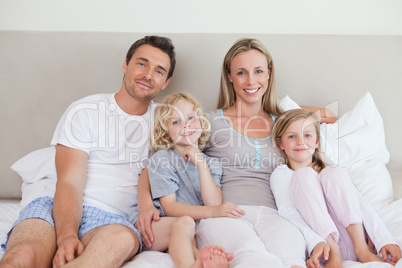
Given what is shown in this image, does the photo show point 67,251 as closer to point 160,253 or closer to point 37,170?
point 160,253

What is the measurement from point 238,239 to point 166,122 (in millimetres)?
570

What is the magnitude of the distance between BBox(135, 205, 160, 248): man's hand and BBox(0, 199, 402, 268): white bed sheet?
0.18ft

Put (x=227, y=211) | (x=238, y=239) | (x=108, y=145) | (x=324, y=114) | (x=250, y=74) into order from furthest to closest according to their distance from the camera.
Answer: (x=324, y=114)
(x=250, y=74)
(x=108, y=145)
(x=227, y=211)
(x=238, y=239)

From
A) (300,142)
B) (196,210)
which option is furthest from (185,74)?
(196,210)

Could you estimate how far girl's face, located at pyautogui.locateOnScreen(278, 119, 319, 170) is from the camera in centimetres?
142

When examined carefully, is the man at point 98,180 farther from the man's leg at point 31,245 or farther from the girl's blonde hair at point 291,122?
the girl's blonde hair at point 291,122

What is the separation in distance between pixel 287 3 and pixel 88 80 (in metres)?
1.13

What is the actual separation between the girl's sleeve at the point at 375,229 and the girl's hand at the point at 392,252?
0.01 m

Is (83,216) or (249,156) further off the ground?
(249,156)

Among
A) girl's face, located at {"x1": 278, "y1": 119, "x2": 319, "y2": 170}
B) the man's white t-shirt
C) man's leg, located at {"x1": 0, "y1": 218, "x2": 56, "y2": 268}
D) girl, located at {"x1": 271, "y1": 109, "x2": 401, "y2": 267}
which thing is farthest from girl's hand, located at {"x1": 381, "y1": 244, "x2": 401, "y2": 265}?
man's leg, located at {"x1": 0, "y1": 218, "x2": 56, "y2": 268}

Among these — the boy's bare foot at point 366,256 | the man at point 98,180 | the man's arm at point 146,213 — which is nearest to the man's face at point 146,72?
the man at point 98,180

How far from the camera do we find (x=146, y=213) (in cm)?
126

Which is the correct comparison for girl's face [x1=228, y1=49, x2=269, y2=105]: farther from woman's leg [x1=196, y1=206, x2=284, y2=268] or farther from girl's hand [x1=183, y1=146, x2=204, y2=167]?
woman's leg [x1=196, y1=206, x2=284, y2=268]

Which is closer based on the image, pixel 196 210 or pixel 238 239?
pixel 238 239
